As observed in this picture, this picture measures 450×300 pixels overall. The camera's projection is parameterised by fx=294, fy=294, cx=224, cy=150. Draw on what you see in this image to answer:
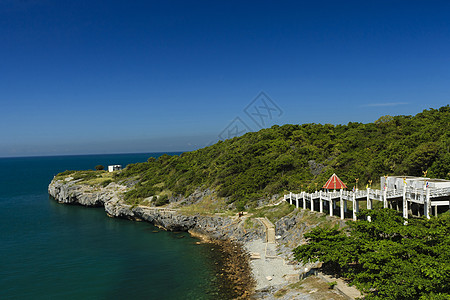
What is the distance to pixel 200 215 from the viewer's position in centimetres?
5269

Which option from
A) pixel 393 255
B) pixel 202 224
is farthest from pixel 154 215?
pixel 393 255

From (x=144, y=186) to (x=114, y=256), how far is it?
32.2m

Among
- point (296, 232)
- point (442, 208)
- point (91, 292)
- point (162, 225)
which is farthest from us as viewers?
point (162, 225)

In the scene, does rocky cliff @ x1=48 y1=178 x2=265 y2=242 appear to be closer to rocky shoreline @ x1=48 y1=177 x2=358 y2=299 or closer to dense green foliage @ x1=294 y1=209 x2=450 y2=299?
rocky shoreline @ x1=48 y1=177 x2=358 y2=299

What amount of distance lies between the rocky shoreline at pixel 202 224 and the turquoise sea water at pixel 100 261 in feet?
5.54

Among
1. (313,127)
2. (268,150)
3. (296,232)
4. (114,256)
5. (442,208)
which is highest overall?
(313,127)

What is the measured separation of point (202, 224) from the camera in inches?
2016

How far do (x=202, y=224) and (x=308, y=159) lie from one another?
2716 centimetres

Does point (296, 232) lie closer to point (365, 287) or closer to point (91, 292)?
point (365, 287)

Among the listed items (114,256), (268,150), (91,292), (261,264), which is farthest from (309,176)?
(91,292)

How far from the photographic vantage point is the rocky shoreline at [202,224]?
32531 mm

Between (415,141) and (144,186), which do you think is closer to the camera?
(415,141)

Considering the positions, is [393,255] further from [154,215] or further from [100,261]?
[154,215]

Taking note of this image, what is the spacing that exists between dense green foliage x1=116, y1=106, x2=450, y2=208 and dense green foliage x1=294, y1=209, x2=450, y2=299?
2167 centimetres
